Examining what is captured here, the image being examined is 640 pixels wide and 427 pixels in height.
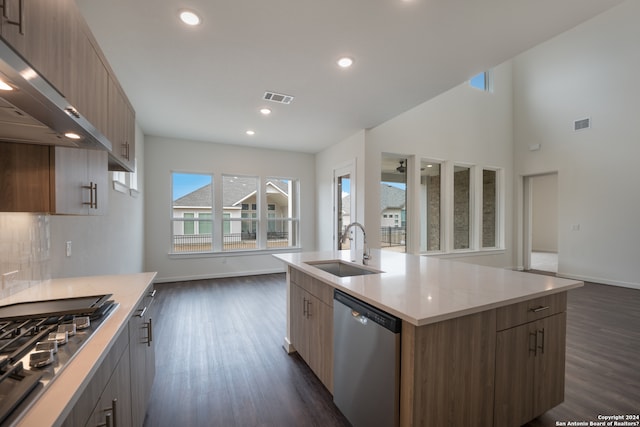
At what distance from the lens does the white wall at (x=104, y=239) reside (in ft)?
6.40

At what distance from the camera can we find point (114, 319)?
4.00 ft

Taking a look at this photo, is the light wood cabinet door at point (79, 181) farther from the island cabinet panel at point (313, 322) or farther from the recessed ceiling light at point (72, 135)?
the island cabinet panel at point (313, 322)

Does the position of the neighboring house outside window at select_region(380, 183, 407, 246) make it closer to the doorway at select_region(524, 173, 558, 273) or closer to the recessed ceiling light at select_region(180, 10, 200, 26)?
the recessed ceiling light at select_region(180, 10, 200, 26)

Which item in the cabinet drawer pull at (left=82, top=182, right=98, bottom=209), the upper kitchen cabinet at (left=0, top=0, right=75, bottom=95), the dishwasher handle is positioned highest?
the upper kitchen cabinet at (left=0, top=0, right=75, bottom=95)

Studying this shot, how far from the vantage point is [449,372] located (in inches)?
50.5

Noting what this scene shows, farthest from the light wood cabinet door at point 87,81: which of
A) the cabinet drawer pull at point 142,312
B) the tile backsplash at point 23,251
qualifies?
the cabinet drawer pull at point 142,312

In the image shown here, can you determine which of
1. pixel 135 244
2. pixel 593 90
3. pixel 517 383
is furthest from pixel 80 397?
pixel 593 90

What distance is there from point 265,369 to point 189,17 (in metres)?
2.97

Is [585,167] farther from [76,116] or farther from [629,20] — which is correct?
[76,116]

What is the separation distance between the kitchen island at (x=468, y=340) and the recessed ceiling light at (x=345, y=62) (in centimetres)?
206

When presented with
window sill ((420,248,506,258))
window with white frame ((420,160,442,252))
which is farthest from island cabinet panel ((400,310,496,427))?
window with white frame ((420,160,442,252))

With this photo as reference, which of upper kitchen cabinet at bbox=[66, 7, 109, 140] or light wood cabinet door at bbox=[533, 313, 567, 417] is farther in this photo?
light wood cabinet door at bbox=[533, 313, 567, 417]

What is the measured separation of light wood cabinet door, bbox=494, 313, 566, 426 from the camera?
1.46 metres

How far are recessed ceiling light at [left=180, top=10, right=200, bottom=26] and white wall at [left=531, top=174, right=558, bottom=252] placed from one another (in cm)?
1193
